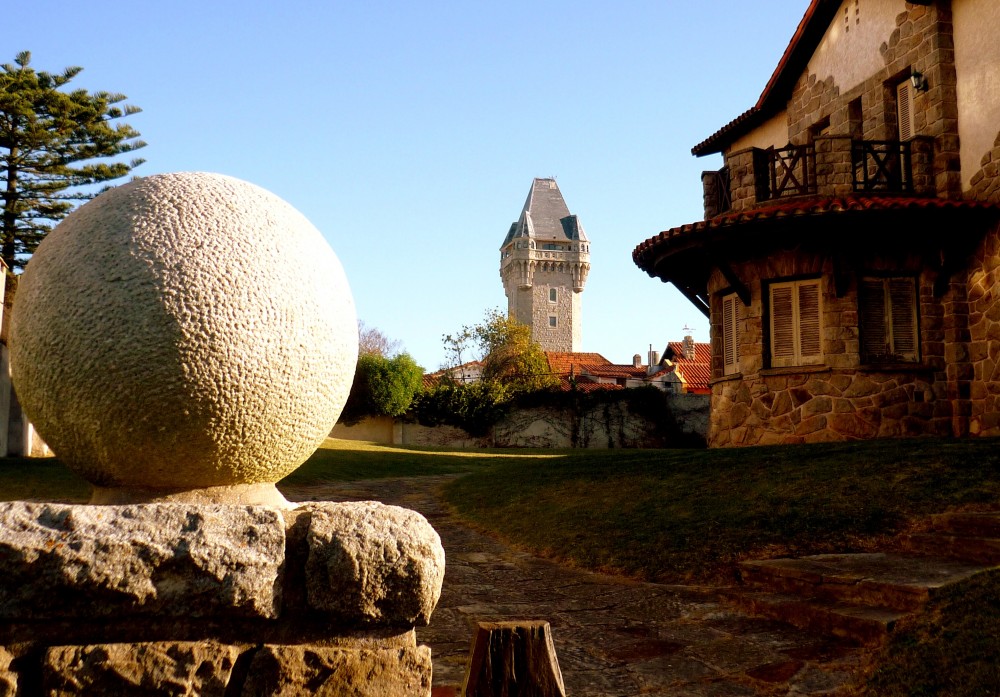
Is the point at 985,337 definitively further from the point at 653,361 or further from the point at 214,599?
the point at 653,361

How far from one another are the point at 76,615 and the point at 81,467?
1.17 metres

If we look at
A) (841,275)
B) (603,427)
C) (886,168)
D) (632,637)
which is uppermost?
(886,168)

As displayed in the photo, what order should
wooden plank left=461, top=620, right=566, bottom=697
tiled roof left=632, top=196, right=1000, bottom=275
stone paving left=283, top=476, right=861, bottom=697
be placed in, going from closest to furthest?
wooden plank left=461, top=620, right=566, bottom=697 → stone paving left=283, top=476, right=861, bottom=697 → tiled roof left=632, top=196, right=1000, bottom=275

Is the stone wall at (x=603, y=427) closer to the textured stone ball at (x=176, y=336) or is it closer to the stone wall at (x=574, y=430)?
the stone wall at (x=574, y=430)

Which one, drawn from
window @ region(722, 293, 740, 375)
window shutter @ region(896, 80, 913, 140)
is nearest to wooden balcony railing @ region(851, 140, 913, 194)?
window shutter @ region(896, 80, 913, 140)

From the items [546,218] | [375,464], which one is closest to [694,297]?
[375,464]

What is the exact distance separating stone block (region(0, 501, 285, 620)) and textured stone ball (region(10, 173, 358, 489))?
2.14 ft

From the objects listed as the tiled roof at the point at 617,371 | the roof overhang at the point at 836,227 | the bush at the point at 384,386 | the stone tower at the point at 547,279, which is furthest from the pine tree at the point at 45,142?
the stone tower at the point at 547,279

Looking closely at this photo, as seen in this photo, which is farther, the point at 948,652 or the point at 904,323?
the point at 904,323

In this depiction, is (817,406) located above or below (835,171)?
below

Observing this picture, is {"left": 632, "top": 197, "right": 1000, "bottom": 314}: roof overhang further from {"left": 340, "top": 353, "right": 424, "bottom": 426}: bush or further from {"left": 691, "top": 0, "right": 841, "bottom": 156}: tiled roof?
{"left": 340, "top": 353, "right": 424, "bottom": 426}: bush

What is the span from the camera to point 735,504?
26.9ft

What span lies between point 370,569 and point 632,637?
8.39ft

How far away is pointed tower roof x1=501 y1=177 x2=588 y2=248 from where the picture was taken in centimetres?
7625
